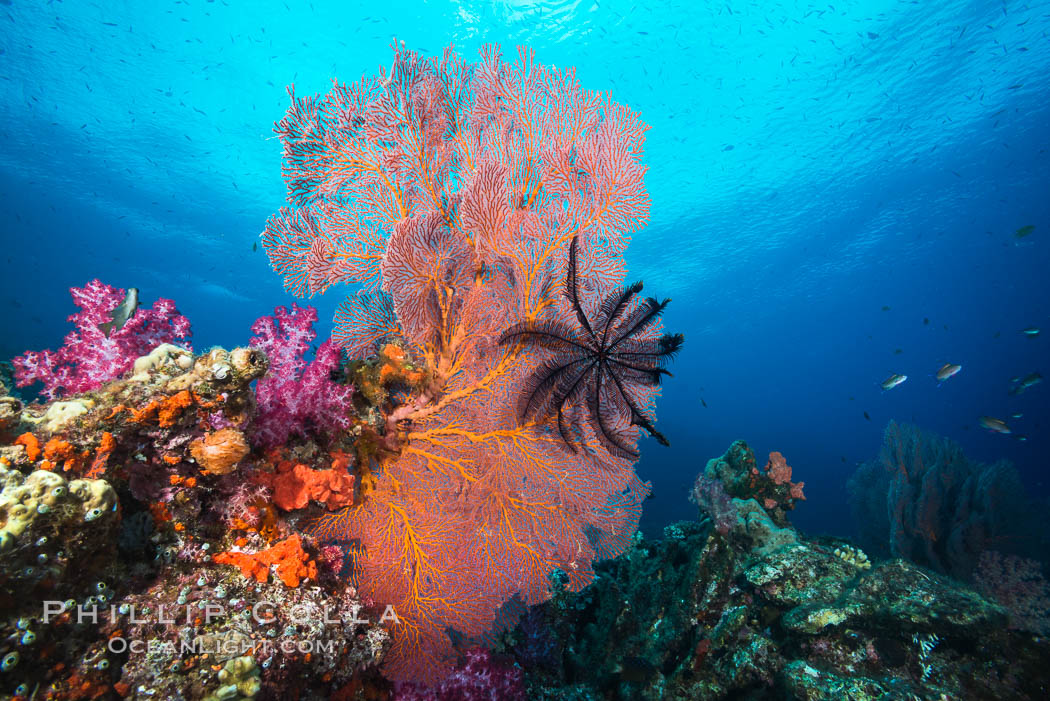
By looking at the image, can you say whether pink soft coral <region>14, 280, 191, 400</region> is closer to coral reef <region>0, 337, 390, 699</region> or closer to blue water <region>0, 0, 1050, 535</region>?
coral reef <region>0, 337, 390, 699</region>

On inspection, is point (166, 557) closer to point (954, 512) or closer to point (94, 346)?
point (94, 346)

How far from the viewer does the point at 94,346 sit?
3.43 meters

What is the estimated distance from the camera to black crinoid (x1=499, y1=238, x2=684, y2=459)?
135 inches

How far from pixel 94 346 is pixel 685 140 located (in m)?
25.5

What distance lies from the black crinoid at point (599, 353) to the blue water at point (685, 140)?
13666 mm

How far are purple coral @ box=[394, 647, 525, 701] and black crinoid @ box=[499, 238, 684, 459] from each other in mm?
2524

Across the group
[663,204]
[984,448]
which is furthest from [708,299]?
[984,448]

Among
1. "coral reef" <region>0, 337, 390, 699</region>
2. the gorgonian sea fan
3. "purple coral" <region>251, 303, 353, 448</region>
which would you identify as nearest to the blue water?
the gorgonian sea fan

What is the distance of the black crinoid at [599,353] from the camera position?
135 inches

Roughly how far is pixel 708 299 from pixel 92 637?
5071 centimetres

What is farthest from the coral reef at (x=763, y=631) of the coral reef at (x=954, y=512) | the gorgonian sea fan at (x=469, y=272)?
the coral reef at (x=954, y=512)

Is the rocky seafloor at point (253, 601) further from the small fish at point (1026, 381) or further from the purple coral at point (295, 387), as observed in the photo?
the small fish at point (1026, 381)

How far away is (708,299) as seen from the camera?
4584 cm

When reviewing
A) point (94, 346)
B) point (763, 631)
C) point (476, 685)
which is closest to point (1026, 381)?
point (763, 631)
